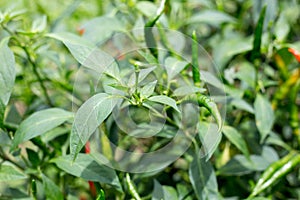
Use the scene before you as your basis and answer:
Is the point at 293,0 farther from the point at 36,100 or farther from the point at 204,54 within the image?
the point at 36,100

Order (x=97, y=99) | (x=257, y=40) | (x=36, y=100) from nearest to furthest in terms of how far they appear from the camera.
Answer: (x=97, y=99), (x=257, y=40), (x=36, y=100)

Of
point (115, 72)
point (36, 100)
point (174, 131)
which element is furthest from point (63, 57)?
point (115, 72)

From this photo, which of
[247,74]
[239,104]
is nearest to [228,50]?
[247,74]

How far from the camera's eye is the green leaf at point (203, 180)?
109 centimetres

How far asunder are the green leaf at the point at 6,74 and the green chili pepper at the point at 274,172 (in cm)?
55

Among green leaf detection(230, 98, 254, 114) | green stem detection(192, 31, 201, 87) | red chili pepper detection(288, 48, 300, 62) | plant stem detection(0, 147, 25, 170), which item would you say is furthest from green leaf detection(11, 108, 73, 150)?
red chili pepper detection(288, 48, 300, 62)

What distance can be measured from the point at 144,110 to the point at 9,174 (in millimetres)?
293

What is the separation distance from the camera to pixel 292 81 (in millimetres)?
1444

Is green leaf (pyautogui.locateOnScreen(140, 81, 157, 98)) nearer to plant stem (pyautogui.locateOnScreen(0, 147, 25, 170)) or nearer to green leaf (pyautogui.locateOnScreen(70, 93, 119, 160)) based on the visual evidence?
green leaf (pyautogui.locateOnScreen(70, 93, 119, 160))

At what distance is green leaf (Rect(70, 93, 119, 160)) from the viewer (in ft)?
2.71

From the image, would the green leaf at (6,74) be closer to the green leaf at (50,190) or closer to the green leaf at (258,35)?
the green leaf at (50,190)

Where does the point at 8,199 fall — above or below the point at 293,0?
below

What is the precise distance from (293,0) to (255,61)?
439mm

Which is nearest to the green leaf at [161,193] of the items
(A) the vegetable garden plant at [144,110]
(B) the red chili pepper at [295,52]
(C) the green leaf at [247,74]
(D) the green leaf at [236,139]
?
(A) the vegetable garden plant at [144,110]
